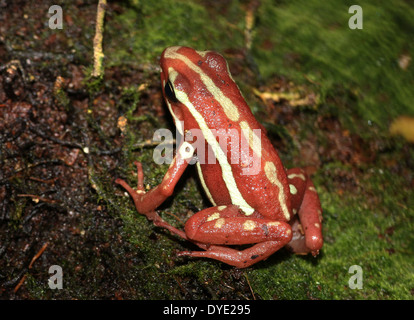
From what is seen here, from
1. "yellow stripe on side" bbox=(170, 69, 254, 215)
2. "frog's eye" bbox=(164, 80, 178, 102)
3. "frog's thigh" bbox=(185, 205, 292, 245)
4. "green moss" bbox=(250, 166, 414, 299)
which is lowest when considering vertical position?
"green moss" bbox=(250, 166, 414, 299)

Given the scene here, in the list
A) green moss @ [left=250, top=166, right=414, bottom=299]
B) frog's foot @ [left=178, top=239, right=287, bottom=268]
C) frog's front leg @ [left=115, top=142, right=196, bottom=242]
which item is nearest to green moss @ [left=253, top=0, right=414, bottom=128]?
green moss @ [left=250, top=166, right=414, bottom=299]

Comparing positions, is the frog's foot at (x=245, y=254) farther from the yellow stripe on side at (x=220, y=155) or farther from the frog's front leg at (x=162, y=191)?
the yellow stripe on side at (x=220, y=155)

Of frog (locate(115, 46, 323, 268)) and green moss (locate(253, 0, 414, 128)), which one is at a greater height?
green moss (locate(253, 0, 414, 128))

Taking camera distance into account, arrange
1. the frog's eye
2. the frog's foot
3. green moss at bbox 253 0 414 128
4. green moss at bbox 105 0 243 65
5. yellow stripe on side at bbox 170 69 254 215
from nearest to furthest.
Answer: the frog's foot, yellow stripe on side at bbox 170 69 254 215, the frog's eye, green moss at bbox 105 0 243 65, green moss at bbox 253 0 414 128

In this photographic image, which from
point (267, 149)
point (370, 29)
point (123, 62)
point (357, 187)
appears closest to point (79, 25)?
point (123, 62)

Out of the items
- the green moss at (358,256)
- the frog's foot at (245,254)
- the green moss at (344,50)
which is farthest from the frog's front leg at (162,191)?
the green moss at (344,50)

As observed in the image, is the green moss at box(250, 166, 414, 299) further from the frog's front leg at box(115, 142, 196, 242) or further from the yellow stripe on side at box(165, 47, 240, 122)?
the yellow stripe on side at box(165, 47, 240, 122)

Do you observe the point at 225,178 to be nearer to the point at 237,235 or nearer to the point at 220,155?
the point at 220,155

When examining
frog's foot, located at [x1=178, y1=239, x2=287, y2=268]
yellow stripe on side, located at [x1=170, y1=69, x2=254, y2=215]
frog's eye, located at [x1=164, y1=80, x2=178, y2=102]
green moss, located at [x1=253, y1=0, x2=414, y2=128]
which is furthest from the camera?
green moss, located at [x1=253, y1=0, x2=414, y2=128]
